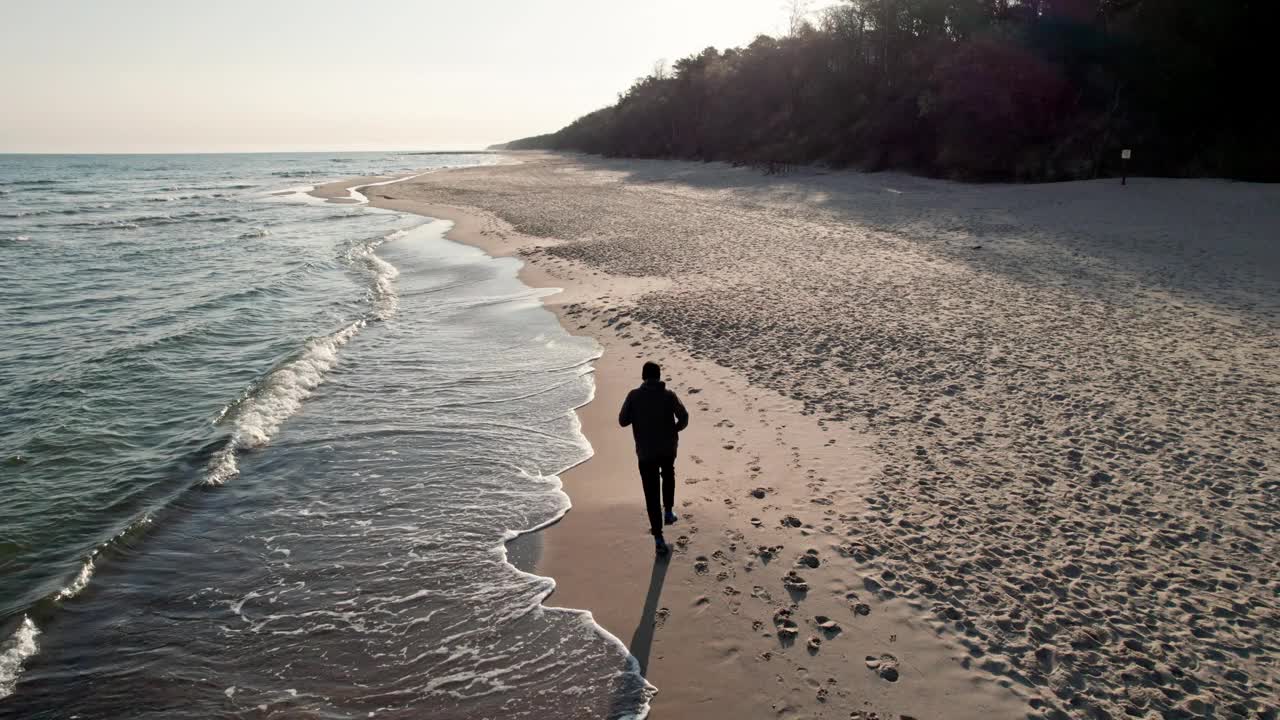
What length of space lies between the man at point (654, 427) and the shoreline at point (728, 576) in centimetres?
52

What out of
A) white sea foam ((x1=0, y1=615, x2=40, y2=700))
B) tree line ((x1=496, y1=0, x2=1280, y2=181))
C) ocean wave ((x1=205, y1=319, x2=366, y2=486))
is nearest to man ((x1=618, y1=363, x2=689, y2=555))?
white sea foam ((x1=0, y1=615, x2=40, y2=700))

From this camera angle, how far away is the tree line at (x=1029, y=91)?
28.0 m

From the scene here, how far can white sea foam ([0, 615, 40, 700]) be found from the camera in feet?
17.7

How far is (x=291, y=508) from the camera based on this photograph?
799 cm

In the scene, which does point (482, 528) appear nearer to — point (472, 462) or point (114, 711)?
point (472, 462)

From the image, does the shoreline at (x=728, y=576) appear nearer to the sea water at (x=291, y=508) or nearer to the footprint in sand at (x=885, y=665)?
the footprint in sand at (x=885, y=665)

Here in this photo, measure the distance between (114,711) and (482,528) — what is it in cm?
326

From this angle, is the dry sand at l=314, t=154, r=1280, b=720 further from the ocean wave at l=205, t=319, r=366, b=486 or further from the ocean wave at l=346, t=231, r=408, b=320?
the ocean wave at l=205, t=319, r=366, b=486

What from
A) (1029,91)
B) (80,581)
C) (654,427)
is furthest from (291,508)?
(1029,91)

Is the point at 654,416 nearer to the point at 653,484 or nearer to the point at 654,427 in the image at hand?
the point at 654,427

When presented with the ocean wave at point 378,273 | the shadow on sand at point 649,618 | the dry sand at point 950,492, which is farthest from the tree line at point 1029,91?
the shadow on sand at point 649,618

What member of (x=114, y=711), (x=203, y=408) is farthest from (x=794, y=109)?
(x=114, y=711)

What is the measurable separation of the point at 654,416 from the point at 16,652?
5565mm

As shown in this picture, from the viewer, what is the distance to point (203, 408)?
1112 cm
